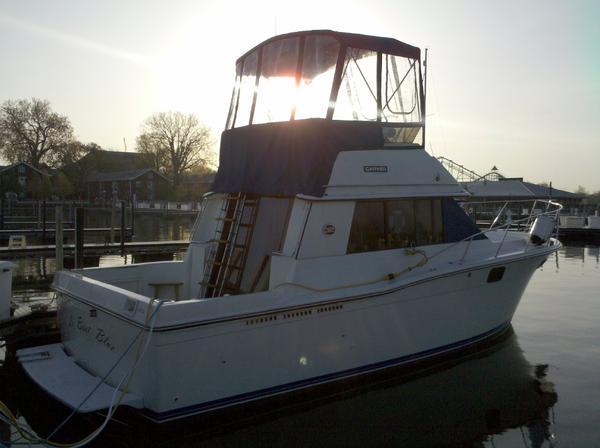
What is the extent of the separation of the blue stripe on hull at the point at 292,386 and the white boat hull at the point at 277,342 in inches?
0.4

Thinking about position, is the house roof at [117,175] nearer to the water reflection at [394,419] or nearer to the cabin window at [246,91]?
the cabin window at [246,91]

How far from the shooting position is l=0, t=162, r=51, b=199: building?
5134 cm

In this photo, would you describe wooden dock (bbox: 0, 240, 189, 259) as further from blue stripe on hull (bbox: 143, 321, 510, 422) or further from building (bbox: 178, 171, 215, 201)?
building (bbox: 178, 171, 215, 201)

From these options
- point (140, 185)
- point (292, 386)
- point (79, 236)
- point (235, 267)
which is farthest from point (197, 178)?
point (292, 386)

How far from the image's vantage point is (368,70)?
6.73 meters

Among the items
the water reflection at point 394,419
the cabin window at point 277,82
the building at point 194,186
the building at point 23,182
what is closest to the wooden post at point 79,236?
the water reflection at point 394,419

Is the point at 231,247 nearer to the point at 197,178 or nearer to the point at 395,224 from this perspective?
the point at 395,224

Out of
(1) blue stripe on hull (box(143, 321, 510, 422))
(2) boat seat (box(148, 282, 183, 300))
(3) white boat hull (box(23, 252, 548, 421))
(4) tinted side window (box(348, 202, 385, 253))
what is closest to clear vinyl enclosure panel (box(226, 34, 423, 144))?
(4) tinted side window (box(348, 202, 385, 253))

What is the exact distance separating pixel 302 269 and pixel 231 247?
Result: 4.81ft

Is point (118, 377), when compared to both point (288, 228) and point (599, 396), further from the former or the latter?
point (599, 396)

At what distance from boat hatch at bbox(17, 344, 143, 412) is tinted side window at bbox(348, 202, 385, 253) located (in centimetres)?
295

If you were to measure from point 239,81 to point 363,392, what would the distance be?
4.58 meters

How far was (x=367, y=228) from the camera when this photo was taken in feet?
21.1

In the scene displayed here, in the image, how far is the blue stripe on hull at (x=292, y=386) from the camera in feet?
16.2
